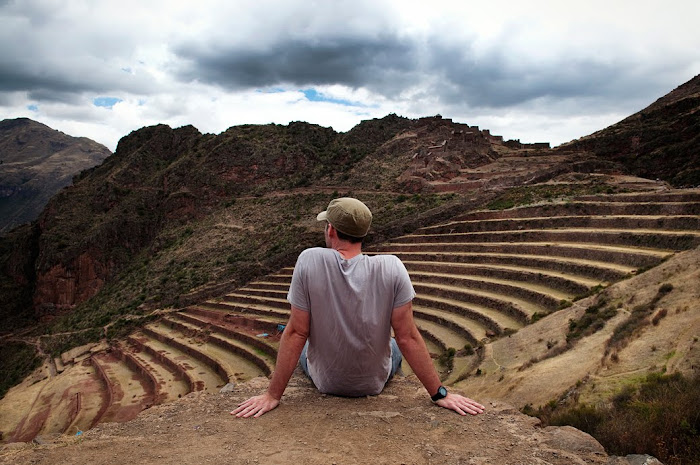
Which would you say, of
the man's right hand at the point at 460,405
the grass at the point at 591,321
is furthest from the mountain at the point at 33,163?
the man's right hand at the point at 460,405

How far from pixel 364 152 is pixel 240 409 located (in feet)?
110

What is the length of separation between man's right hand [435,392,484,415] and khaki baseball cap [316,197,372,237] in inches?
50.8

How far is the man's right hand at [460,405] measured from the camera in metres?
3.06

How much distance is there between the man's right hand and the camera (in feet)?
10.0

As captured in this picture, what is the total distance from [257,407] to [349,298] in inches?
38.0

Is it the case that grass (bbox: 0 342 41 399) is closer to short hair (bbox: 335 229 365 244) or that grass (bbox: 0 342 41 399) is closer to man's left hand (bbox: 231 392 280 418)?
man's left hand (bbox: 231 392 280 418)

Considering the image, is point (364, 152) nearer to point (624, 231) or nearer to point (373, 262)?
point (624, 231)

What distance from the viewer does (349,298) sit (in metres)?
2.98

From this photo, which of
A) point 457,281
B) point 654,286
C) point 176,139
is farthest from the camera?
point 176,139

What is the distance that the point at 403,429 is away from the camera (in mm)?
2793

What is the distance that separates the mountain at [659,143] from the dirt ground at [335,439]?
21708 millimetres

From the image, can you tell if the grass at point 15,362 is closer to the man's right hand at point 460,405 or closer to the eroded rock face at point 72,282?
the eroded rock face at point 72,282

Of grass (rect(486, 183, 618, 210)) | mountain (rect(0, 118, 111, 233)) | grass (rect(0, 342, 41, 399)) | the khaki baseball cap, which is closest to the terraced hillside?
grass (rect(486, 183, 618, 210))

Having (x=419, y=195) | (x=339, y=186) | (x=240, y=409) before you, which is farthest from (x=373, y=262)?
(x=339, y=186)
